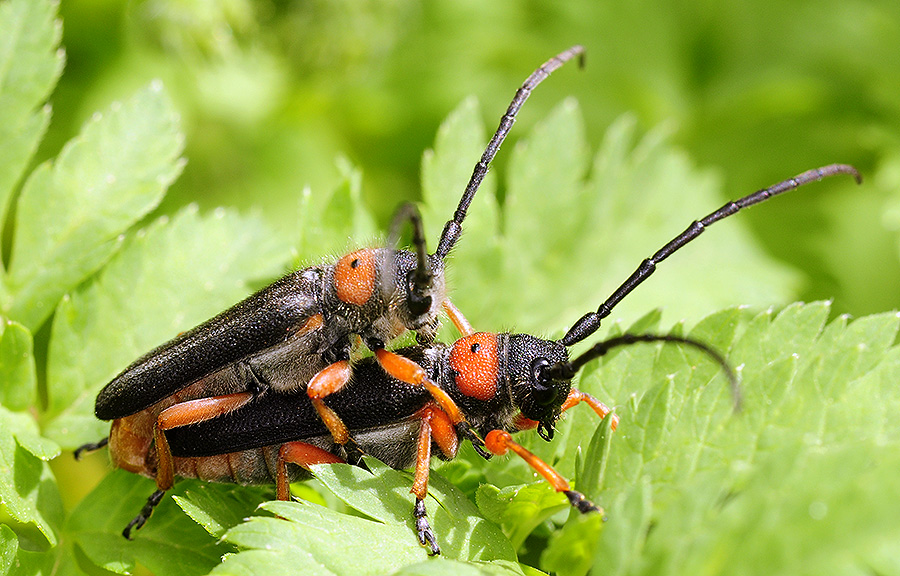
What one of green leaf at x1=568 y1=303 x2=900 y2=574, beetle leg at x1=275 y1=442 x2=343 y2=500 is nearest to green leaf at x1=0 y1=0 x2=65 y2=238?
beetle leg at x1=275 y1=442 x2=343 y2=500

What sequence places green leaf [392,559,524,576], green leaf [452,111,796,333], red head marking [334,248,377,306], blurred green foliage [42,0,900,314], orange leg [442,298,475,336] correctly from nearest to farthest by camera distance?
1. green leaf [392,559,524,576]
2. red head marking [334,248,377,306]
3. orange leg [442,298,475,336]
4. green leaf [452,111,796,333]
5. blurred green foliage [42,0,900,314]

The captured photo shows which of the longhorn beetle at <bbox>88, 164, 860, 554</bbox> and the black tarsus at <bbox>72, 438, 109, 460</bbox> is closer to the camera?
the longhorn beetle at <bbox>88, 164, 860, 554</bbox>

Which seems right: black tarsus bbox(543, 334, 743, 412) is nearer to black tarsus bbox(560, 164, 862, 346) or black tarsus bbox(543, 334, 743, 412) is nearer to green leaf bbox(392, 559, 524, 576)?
black tarsus bbox(560, 164, 862, 346)

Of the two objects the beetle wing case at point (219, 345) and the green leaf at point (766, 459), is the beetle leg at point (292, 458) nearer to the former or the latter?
the beetle wing case at point (219, 345)

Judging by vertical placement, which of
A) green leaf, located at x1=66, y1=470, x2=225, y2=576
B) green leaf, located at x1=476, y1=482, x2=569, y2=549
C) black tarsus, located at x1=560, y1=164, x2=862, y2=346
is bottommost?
green leaf, located at x1=66, y1=470, x2=225, y2=576

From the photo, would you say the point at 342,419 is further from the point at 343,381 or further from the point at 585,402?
the point at 585,402

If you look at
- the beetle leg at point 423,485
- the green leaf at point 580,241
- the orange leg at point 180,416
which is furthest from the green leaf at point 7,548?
the green leaf at point 580,241

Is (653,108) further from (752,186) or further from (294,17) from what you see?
(294,17)

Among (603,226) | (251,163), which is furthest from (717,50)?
(251,163)
